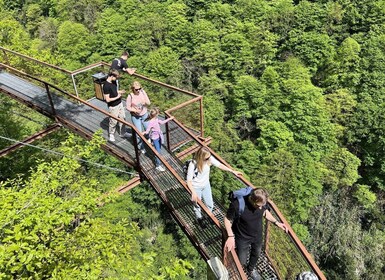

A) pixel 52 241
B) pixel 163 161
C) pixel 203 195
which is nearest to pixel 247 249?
pixel 203 195

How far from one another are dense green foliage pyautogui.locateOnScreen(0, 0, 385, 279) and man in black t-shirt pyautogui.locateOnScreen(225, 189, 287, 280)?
20508mm

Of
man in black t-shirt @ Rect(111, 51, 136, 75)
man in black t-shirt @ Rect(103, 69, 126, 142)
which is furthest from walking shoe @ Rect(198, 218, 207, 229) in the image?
man in black t-shirt @ Rect(111, 51, 136, 75)

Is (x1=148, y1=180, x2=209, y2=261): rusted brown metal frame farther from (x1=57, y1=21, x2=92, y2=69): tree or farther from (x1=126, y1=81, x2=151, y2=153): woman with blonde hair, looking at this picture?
(x1=57, y1=21, x2=92, y2=69): tree

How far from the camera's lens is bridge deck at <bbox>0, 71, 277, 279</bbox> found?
18.2 ft

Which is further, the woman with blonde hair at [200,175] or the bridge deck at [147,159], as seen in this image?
the bridge deck at [147,159]

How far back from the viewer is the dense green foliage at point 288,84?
28.3 m

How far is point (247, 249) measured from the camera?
15.7 feet

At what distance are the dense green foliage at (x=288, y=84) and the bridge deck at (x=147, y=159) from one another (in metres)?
12.9

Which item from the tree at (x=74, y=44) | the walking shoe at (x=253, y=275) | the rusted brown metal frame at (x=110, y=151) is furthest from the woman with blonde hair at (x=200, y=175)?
the tree at (x=74, y=44)

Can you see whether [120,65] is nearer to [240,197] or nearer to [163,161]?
[163,161]

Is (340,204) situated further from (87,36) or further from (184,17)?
(87,36)

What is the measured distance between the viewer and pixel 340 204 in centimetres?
3125

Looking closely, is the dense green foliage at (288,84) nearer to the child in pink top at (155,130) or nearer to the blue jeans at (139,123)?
the blue jeans at (139,123)

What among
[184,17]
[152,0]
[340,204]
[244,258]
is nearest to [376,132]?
[340,204]
